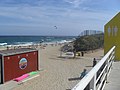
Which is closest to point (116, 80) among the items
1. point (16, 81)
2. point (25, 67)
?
point (16, 81)

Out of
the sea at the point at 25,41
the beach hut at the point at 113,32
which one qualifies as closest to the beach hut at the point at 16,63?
the beach hut at the point at 113,32

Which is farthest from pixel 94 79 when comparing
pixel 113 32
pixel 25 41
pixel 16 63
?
pixel 25 41

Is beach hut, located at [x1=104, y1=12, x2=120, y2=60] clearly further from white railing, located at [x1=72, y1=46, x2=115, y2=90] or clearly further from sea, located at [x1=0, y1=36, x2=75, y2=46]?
sea, located at [x1=0, y1=36, x2=75, y2=46]

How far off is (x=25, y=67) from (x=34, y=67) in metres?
1.45

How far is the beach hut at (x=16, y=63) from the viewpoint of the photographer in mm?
12852

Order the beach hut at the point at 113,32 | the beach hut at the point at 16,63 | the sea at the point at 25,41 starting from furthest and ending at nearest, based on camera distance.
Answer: the sea at the point at 25,41, the beach hut at the point at 16,63, the beach hut at the point at 113,32

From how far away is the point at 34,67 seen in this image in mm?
16719

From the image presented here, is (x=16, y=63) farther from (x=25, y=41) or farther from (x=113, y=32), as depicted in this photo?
(x=25, y=41)

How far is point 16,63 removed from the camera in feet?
46.5

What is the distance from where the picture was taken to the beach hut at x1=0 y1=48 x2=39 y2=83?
12852 millimetres

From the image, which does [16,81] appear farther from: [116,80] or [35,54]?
[116,80]

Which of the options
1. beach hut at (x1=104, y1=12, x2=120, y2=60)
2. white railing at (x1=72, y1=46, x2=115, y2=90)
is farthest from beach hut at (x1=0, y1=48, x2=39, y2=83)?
white railing at (x1=72, y1=46, x2=115, y2=90)

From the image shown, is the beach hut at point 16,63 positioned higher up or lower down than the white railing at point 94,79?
lower down

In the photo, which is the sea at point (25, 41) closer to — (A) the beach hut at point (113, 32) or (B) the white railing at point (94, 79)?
(A) the beach hut at point (113, 32)
